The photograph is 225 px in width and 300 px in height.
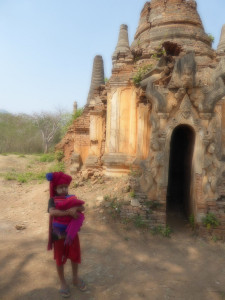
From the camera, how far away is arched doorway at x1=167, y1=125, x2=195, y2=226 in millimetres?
6539

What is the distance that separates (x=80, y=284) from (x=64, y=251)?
1.98 ft

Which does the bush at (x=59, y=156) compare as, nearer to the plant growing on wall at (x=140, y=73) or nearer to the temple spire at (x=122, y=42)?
the temple spire at (x=122, y=42)

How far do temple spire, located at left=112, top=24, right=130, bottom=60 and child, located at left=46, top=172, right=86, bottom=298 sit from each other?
7379 mm

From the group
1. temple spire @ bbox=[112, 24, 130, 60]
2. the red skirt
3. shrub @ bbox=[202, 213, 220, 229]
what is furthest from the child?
temple spire @ bbox=[112, 24, 130, 60]

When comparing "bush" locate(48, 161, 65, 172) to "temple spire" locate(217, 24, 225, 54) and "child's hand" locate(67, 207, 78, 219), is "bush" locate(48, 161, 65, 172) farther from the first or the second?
"temple spire" locate(217, 24, 225, 54)

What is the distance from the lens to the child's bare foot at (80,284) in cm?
342

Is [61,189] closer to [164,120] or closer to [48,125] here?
[164,120]

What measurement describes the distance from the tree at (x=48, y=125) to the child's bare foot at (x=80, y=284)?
86.7ft

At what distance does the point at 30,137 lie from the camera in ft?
98.3

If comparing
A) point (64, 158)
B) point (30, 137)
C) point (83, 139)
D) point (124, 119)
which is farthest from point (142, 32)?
point (30, 137)

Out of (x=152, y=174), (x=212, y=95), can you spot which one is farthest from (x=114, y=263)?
(x=212, y=95)

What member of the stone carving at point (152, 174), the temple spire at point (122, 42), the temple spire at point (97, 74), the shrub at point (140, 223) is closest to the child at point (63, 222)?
the shrub at point (140, 223)

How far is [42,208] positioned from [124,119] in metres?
4.00

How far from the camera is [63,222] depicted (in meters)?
3.22
